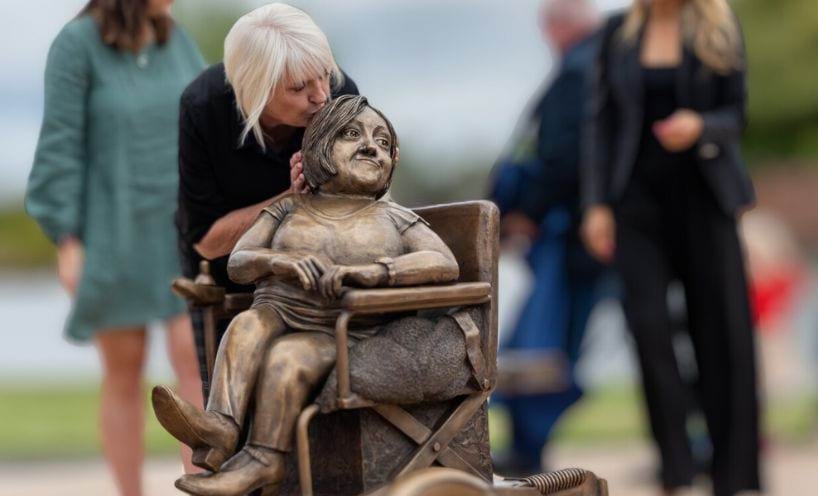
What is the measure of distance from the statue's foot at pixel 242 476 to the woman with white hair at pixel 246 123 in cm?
78

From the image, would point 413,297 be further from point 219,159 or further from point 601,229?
point 601,229

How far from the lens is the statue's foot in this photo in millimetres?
3590

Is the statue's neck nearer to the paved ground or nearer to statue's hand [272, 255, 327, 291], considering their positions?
statue's hand [272, 255, 327, 291]

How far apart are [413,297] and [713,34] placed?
2576 mm

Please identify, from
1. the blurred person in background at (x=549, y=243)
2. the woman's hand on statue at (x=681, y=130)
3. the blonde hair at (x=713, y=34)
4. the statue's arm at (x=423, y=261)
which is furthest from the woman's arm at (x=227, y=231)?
the blurred person in background at (x=549, y=243)

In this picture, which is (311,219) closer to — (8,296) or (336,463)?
(336,463)

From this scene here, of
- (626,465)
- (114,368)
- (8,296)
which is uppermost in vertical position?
(114,368)

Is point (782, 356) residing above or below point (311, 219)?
below

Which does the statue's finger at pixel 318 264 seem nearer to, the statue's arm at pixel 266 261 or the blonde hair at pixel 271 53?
the statue's arm at pixel 266 261

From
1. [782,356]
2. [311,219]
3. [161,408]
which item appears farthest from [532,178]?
[782,356]

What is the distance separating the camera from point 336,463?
3.83 meters

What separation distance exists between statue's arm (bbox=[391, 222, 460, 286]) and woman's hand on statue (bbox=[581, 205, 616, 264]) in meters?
2.14

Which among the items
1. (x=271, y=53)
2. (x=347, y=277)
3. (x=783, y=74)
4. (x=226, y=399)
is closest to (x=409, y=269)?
(x=347, y=277)

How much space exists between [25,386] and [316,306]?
35.8 ft
